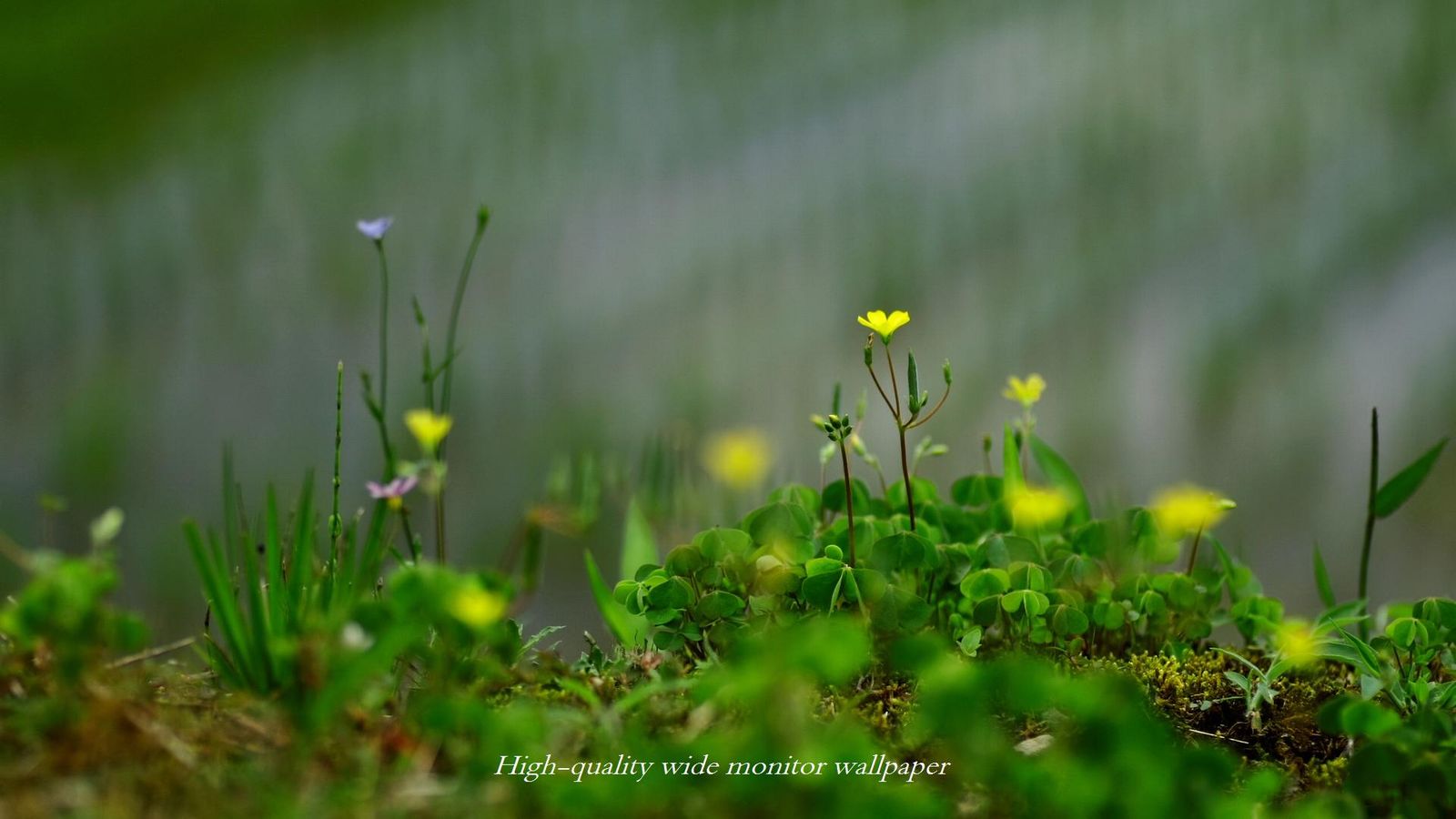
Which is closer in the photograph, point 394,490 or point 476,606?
point 476,606

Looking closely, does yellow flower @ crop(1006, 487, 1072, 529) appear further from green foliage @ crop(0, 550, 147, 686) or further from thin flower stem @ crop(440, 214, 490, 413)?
green foliage @ crop(0, 550, 147, 686)

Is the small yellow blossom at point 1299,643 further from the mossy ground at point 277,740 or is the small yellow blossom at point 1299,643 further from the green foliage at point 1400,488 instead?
the green foliage at point 1400,488

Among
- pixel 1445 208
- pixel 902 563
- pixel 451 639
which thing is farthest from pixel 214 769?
pixel 1445 208

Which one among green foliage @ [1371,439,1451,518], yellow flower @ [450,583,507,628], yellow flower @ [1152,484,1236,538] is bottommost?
green foliage @ [1371,439,1451,518]

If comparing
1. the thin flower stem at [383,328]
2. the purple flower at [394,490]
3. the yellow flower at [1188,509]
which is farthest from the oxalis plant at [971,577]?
the thin flower stem at [383,328]

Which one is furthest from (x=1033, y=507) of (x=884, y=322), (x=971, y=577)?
(x=884, y=322)

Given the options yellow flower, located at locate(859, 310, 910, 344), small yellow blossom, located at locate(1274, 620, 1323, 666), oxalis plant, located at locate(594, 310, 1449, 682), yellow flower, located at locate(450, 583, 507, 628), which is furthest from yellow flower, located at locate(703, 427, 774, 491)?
small yellow blossom, located at locate(1274, 620, 1323, 666)

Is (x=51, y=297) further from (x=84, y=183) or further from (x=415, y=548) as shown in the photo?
(x=415, y=548)

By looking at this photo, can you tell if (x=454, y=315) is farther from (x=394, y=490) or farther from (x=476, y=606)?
(x=476, y=606)
